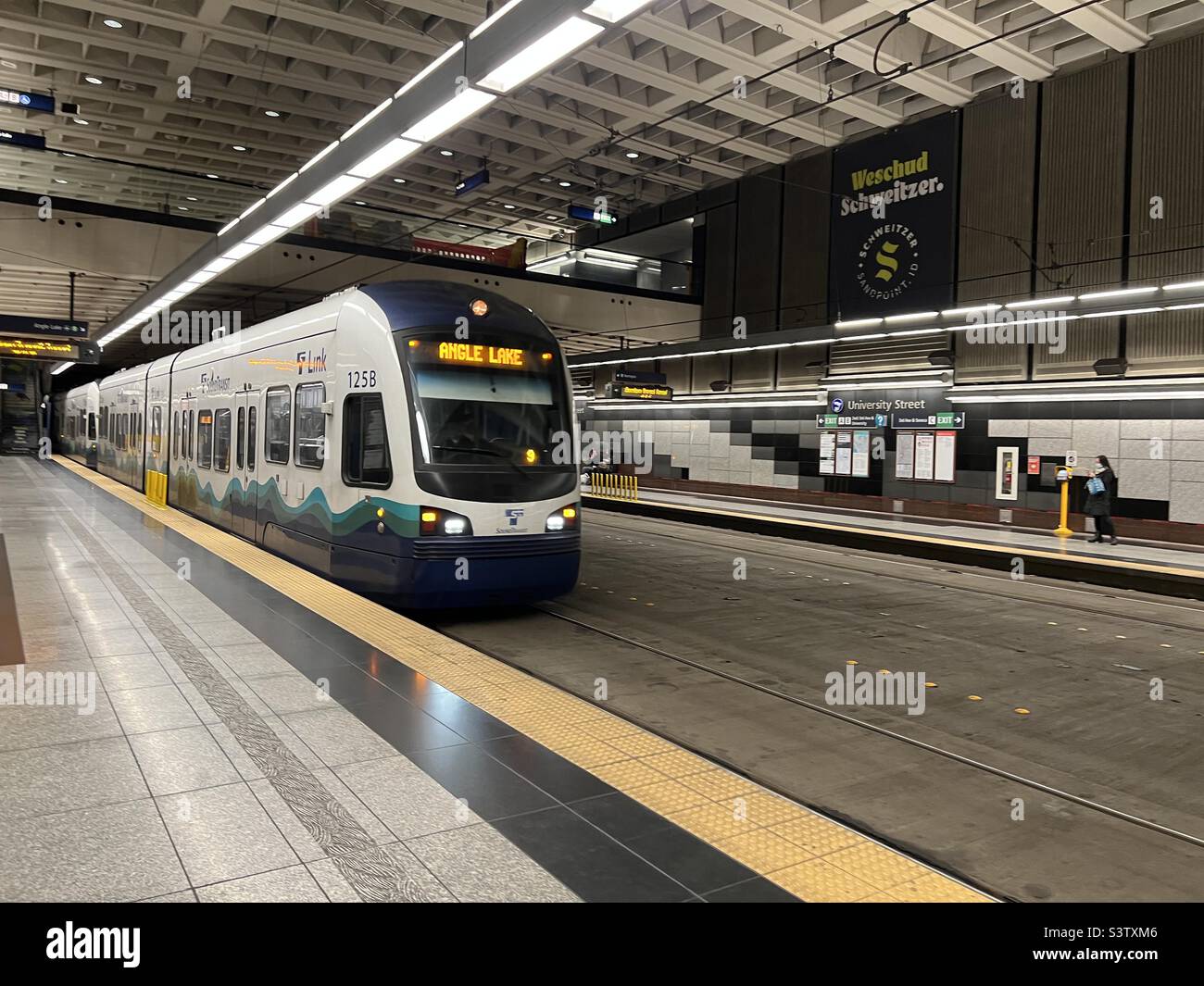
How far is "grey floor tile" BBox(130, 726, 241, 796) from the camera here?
3.96 meters

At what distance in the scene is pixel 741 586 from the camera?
12141 millimetres

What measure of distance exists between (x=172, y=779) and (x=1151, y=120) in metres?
19.3

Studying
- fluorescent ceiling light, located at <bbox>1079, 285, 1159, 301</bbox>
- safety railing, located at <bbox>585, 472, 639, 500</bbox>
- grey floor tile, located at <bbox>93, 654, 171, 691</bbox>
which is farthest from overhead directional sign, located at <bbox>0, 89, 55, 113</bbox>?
safety railing, located at <bbox>585, 472, 639, 500</bbox>

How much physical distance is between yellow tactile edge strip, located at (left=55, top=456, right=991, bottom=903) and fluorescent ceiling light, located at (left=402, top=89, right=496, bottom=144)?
3845mm

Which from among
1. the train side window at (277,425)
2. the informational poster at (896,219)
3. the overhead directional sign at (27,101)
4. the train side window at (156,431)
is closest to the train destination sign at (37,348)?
the train side window at (156,431)

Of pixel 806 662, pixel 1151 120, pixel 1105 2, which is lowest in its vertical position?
pixel 806 662

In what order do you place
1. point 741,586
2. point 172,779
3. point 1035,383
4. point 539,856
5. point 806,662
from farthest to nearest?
point 1035,383 → point 741,586 → point 806,662 → point 172,779 → point 539,856

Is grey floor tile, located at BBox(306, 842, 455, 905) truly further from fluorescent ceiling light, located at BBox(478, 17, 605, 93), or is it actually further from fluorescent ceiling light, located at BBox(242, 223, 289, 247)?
fluorescent ceiling light, located at BBox(242, 223, 289, 247)

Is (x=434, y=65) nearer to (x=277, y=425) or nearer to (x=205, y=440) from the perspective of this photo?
(x=277, y=425)

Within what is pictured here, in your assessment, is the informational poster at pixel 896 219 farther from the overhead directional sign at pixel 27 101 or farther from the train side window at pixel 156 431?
the overhead directional sign at pixel 27 101

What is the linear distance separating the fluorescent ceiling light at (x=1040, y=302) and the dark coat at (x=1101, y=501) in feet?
14.6

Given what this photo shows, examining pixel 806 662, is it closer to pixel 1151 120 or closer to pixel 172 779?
pixel 172 779

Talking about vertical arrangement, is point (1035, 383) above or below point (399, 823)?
above

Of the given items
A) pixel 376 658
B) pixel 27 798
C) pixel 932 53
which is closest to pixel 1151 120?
pixel 932 53
